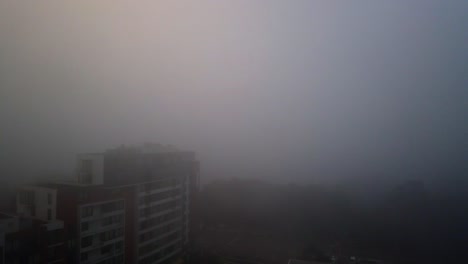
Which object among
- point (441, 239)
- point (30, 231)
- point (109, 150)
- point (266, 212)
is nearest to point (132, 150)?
point (109, 150)

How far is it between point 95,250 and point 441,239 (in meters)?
5.41

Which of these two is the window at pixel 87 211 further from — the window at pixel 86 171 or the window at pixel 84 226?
the window at pixel 86 171

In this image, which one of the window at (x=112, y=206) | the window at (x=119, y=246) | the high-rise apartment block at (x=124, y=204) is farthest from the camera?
the window at (x=119, y=246)

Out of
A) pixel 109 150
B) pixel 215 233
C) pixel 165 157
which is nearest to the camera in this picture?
pixel 109 150

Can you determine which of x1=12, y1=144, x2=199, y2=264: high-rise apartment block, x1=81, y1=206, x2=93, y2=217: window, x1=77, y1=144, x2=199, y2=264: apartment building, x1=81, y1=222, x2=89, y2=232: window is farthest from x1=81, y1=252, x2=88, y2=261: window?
x1=77, y1=144, x2=199, y2=264: apartment building

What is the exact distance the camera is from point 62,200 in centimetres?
439

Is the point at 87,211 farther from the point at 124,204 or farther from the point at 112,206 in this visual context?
the point at 124,204

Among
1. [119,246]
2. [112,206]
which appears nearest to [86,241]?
[112,206]

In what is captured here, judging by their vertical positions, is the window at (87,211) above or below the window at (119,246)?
above

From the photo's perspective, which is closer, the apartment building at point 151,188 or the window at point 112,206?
the window at point 112,206

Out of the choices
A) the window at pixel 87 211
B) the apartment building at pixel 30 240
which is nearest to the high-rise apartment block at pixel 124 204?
the window at pixel 87 211

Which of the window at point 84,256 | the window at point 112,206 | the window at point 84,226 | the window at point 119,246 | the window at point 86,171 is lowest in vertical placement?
the window at point 119,246

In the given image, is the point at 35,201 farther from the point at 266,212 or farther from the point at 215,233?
the point at 266,212

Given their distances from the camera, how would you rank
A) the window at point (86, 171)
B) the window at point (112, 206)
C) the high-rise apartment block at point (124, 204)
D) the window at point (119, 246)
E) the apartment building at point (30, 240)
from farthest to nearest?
the window at point (119, 246) → the window at point (86, 171) → the window at point (112, 206) → the high-rise apartment block at point (124, 204) → the apartment building at point (30, 240)
